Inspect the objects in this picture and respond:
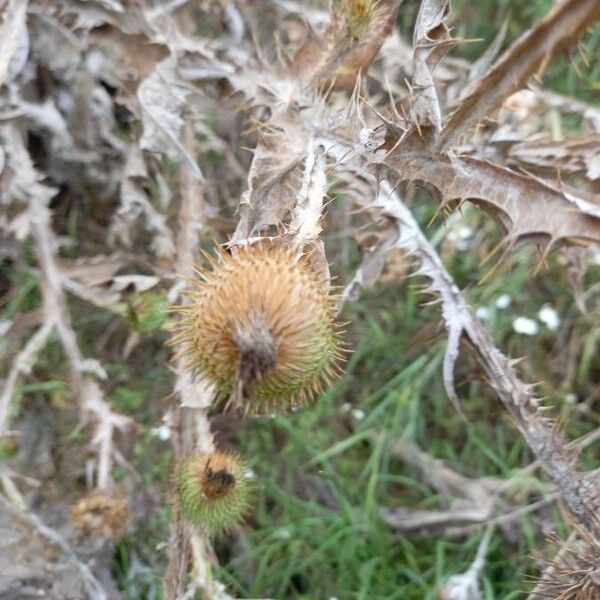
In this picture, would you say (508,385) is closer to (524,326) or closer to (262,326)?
(262,326)

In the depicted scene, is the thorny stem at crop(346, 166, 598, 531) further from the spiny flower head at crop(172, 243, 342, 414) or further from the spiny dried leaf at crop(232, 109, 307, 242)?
the spiny flower head at crop(172, 243, 342, 414)

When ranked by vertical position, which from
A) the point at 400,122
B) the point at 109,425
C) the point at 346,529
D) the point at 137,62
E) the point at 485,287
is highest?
the point at 400,122

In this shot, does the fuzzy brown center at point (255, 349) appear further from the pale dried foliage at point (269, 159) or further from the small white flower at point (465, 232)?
the small white flower at point (465, 232)

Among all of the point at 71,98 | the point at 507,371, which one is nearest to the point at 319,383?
the point at 507,371

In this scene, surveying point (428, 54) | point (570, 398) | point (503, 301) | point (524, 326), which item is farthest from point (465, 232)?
point (428, 54)

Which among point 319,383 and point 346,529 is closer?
point 319,383

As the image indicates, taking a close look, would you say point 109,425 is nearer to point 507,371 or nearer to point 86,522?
point 86,522

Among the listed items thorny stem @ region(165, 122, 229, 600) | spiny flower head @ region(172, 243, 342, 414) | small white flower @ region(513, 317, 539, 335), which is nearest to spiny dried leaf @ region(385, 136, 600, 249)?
spiny flower head @ region(172, 243, 342, 414)
